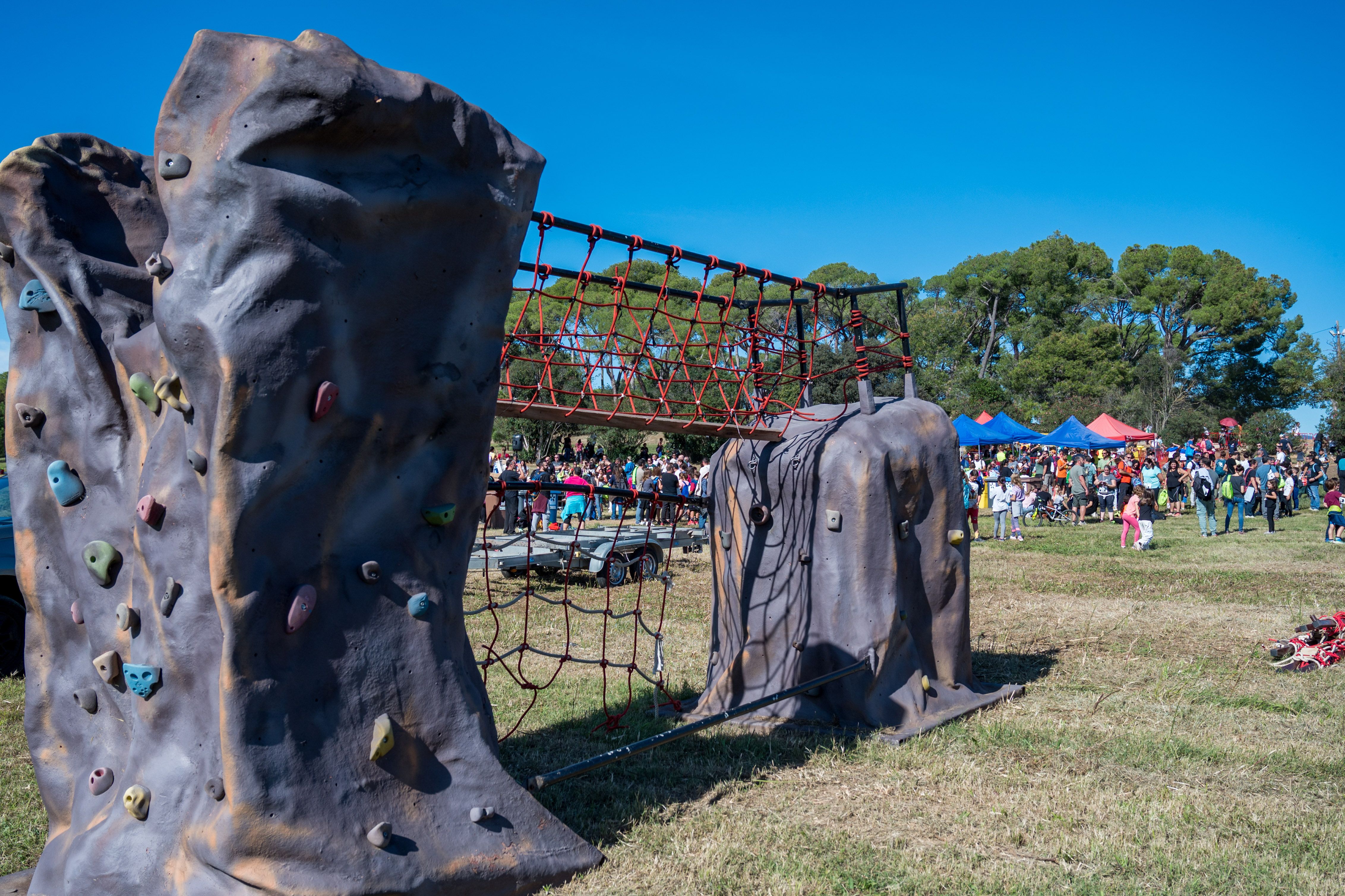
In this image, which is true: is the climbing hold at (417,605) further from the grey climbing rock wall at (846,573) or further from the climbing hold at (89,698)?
the grey climbing rock wall at (846,573)

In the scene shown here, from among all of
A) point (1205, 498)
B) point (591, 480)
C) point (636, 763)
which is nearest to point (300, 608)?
point (636, 763)

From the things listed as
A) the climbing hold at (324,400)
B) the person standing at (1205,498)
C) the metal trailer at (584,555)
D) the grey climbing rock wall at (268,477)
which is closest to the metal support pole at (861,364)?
the grey climbing rock wall at (268,477)

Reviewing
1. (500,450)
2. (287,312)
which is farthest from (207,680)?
(500,450)

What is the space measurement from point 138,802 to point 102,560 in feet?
2.96

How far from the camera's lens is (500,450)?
3772 centimetres

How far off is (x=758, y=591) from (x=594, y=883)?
2904 mm

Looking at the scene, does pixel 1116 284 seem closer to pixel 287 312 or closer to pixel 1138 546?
pixel 1138 546

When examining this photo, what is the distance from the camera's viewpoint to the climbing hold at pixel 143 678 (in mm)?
3352

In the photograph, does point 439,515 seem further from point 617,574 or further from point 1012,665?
point 617,574

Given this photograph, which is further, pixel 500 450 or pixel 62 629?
pixel 500 450

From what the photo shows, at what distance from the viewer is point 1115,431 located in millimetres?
29391

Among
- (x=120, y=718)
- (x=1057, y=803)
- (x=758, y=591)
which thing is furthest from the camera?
(x=758, y=591)

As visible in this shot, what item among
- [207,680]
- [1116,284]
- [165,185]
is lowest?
[207,680]

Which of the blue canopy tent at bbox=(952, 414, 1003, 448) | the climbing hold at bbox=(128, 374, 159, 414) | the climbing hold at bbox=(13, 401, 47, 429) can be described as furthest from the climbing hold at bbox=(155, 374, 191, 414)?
the blue canopy tent at bbox=(952, 414, 1003, 448)
